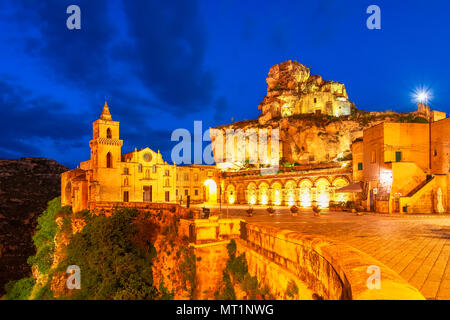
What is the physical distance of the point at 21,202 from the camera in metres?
46.7

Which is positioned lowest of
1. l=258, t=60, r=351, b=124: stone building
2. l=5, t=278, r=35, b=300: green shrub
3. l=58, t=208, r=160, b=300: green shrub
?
l=5, t=278, r=35, b=300: green shrub

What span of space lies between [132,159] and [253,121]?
36.1 m

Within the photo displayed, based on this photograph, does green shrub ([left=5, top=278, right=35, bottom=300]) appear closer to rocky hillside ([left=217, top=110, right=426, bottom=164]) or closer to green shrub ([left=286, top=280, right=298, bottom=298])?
green shrub ([left=286, top=280, right=298, bottom=298])

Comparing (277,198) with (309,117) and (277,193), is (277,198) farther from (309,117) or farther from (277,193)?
(309,117)

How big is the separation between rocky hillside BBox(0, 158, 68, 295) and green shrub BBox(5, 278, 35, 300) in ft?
5.94

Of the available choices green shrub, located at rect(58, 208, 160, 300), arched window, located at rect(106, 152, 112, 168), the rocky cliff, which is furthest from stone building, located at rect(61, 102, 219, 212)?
the rocky cliff

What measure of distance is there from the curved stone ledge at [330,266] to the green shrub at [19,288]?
30457 mm

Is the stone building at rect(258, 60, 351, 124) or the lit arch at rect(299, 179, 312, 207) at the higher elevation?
the stone building at rect(258, 60, 351, 124)

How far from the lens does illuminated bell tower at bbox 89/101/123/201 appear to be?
3399 cm

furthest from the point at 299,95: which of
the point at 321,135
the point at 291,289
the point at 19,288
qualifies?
the point at 291,289

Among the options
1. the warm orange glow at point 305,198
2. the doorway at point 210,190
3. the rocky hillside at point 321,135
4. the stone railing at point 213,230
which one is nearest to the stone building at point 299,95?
the rocky hillside at point 321,135

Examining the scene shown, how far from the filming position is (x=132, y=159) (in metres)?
37.3

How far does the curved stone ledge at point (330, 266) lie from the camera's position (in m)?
3.07

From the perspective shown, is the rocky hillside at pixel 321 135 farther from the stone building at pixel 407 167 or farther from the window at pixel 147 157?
the stone building at pixel 407 167
